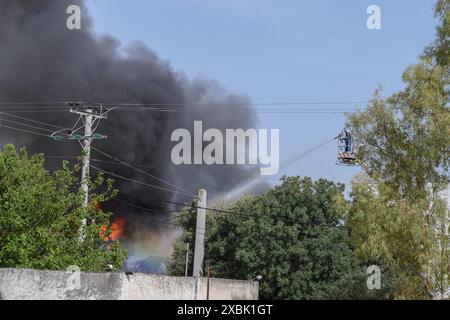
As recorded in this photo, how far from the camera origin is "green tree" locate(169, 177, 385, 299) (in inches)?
1537

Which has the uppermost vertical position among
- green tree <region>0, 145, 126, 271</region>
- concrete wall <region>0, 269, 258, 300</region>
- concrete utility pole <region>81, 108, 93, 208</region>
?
concrete utility pole <region>81, 108, 93, 208</region>

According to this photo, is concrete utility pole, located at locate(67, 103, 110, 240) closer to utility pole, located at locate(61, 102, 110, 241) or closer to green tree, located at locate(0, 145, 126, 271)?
utility pole, located at locate(61, 102, 110, 241)

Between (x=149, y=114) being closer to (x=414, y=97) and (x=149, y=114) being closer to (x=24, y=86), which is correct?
(x=24, y=86)

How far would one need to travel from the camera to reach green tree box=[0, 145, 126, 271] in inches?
781

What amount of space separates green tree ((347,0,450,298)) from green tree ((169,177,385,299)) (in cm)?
2212

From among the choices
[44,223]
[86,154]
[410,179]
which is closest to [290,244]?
[86,154]

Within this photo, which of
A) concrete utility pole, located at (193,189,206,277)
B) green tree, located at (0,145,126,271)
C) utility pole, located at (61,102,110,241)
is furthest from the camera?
concrete utility pole, located at (193,189,206,277)

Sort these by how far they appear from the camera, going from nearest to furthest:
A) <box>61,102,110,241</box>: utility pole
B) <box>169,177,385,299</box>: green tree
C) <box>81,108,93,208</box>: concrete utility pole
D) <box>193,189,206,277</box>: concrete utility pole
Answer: <box>81,108,93,208</box>: concrete utility pole
<box>61,102,110,241</box>: utility pole
<box>193,189,206,277</box>: concrete utility pole
<box>169,177,385,299</box>: green tree

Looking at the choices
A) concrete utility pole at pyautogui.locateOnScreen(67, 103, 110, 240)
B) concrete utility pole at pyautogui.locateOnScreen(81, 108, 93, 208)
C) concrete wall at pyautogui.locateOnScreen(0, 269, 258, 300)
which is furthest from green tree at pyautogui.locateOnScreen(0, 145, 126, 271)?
concrete wall at pyautogui.locateOnScreen(0, 269, 258, 300)

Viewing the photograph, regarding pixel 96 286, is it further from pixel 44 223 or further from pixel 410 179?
pixel 410 179

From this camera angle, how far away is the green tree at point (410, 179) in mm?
14383

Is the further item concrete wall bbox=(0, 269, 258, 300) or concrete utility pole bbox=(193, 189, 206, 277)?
concrete utility pole bbox=(193, 189, 206, 277)

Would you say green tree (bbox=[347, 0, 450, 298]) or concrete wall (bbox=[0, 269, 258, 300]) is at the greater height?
green tree (bbox=[347, 0, 450, 298])
